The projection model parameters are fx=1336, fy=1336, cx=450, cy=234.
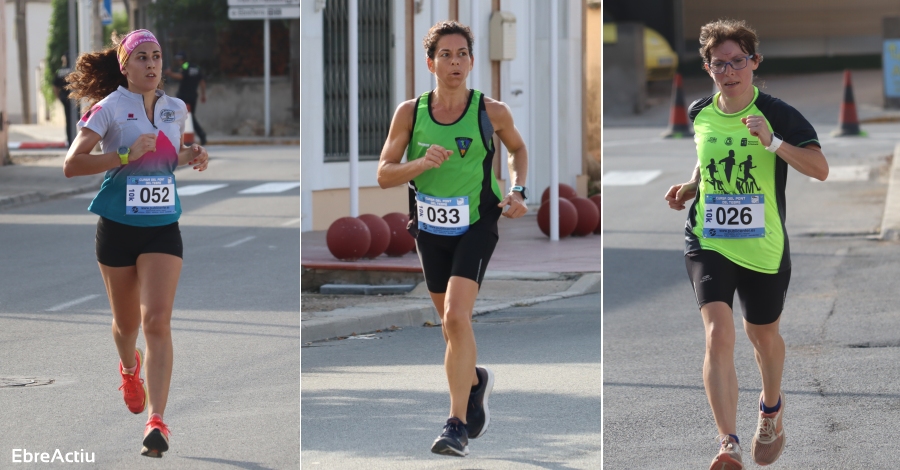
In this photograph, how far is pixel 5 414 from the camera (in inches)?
232

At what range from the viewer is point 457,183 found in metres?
5.01

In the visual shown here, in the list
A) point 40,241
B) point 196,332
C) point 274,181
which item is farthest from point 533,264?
point 274,181

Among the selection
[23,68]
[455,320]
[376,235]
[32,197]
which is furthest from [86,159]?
[23,68]

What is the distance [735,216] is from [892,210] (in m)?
10.4

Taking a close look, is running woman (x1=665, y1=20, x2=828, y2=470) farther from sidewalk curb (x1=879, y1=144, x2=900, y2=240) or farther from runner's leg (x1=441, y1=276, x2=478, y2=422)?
sidewalk curb (x1=879, y1=144, x2=900, y2=240)

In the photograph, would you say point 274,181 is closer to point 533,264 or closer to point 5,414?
point 533,264

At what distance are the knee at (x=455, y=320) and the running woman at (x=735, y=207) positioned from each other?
35.5 inches

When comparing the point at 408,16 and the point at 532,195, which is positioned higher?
the point at 408,16

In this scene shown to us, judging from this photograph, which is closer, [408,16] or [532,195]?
[408,16]

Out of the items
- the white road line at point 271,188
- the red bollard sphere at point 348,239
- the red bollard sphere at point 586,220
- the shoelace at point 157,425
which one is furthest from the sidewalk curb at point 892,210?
the shoelace at point 157,425

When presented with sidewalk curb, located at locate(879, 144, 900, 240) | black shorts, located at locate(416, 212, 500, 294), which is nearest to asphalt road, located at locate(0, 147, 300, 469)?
black shorts, located at locate(416, 212, 500, 294)

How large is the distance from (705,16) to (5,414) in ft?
110

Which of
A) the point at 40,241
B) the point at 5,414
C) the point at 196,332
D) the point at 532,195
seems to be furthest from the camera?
the point at 532,195

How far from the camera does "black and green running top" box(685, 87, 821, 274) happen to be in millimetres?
4926
